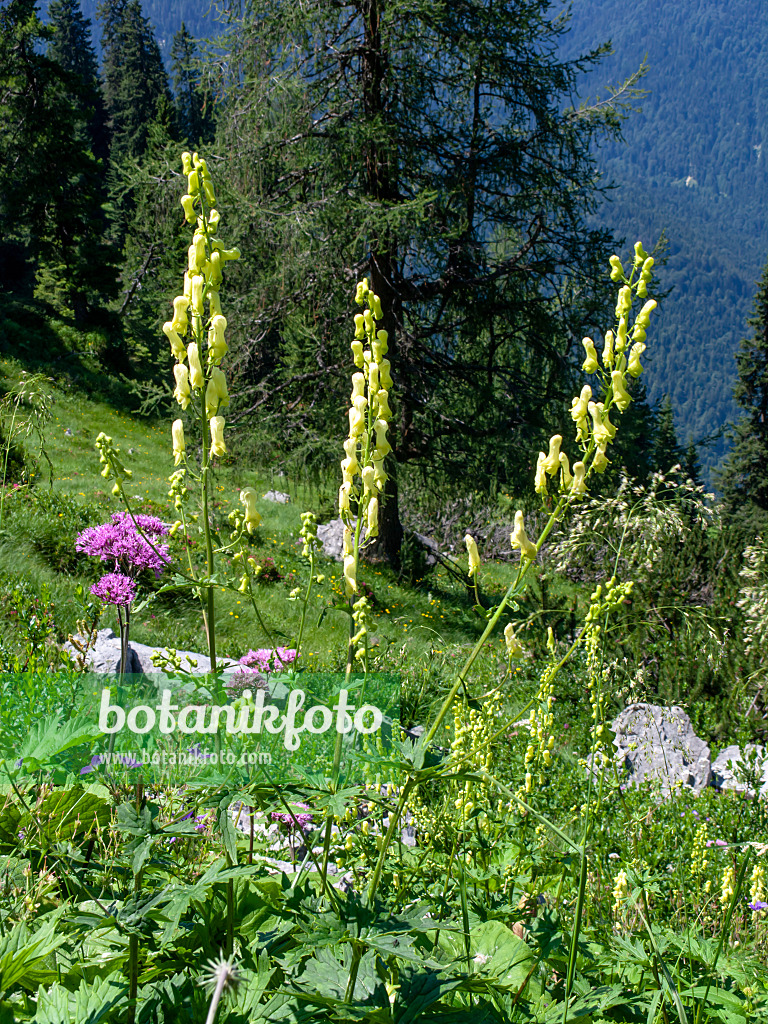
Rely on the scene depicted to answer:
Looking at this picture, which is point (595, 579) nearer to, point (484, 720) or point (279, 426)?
point (279, 426)

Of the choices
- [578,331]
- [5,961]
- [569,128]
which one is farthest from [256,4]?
[5,961]

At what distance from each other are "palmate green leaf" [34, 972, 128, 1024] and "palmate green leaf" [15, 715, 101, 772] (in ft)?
1.97

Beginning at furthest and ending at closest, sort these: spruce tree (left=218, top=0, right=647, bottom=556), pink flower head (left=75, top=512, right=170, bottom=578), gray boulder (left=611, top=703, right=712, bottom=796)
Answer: spruce tree (left=218, top=0, right=647, bottom=556) → gray boulder (left=611, top=703, right=712, bottom=796) → pink flower head (left=75, top=512, right=170, bottom=578)

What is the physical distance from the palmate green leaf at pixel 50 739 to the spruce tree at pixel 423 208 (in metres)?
7.20

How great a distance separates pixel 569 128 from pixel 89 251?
1727cm

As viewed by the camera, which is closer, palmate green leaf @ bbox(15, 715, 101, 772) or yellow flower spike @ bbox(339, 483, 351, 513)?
yellow flower spike @ bbox(339, 483, 351, 513)

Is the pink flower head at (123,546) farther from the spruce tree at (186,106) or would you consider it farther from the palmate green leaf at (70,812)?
the spruce tree at (186,106)

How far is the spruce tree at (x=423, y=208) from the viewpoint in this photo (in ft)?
28.7

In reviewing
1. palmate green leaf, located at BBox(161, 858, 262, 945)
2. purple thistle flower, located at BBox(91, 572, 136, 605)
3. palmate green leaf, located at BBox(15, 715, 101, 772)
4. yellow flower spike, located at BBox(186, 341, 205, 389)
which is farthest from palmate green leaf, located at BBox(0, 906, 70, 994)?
purple thistle flower, located at BBox(91, 572, 136, 605)

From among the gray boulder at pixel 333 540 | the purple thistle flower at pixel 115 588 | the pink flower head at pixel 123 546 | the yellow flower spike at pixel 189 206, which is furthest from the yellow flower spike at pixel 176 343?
the gray boulder at pixel 333 540

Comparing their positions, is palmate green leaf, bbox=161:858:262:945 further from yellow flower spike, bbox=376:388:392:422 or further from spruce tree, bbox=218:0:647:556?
spruce tree, bbox=218:0:647:556

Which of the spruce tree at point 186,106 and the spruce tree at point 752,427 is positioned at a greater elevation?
the spruce tree at point 186,106

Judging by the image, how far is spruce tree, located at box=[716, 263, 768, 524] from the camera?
30641 mm

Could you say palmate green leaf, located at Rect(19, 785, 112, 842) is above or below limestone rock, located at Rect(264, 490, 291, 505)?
above
